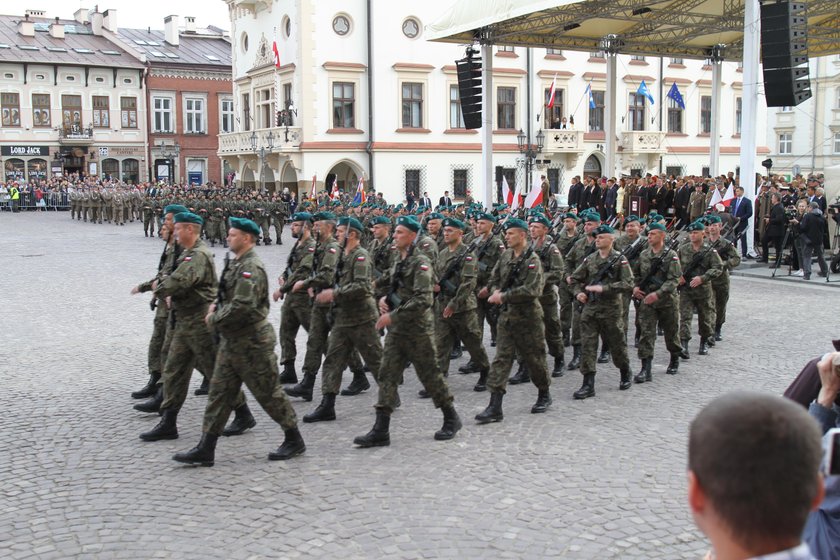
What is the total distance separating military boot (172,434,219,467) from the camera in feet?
23.0

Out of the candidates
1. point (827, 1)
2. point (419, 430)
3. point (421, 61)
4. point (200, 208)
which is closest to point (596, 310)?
point (419, 430)

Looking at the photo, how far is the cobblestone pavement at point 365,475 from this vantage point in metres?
5.55

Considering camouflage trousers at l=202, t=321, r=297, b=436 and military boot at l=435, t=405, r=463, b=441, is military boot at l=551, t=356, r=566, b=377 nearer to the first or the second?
military boot at l=435, t=405, r=463, b=441

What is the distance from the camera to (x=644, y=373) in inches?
401

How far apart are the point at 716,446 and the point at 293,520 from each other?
174 inches

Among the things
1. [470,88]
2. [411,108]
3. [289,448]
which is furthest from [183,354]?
[411,108]

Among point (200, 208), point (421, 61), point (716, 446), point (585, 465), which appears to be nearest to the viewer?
point (716, 446)

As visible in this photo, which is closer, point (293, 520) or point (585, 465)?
point (293, 520)

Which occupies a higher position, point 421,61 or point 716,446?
point 421,61

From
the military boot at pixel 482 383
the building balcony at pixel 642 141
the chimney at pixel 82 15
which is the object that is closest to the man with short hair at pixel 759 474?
the military boot at pixel 482 383

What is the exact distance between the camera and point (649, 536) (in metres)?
5.65

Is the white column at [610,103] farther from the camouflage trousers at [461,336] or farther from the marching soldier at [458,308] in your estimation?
the camouflage trousers at [461,336]

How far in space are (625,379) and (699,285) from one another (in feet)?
8.32

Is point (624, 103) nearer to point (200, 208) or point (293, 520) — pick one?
point (200, 208)
